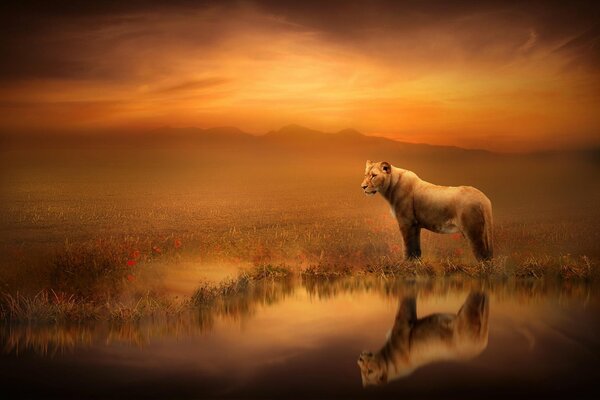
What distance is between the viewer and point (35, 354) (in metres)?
6.96

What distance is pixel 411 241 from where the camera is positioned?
984 cm

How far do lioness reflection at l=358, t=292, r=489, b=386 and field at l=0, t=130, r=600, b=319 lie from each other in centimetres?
160

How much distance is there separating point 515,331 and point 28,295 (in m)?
5.97

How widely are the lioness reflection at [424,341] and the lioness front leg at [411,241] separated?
1328 millimetres

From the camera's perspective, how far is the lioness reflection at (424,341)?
6688mm

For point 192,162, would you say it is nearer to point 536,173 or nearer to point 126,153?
point 126,153

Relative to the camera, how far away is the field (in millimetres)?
9484

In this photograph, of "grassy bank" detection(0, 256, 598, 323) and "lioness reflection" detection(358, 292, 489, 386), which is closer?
"lioness reflection" detection(358, 292, 489, 386)

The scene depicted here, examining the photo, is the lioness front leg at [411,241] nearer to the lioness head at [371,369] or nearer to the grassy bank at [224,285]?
the grassy bank at [224,285]

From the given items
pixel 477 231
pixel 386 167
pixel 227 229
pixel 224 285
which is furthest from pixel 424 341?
pixel 227 229

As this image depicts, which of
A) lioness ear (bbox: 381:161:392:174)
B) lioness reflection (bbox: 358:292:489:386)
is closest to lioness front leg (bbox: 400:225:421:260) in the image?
lioness ear (bbox: 381:161:392:174)

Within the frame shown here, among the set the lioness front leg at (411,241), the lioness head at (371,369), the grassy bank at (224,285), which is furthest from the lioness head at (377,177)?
the lioness head at (371,369)

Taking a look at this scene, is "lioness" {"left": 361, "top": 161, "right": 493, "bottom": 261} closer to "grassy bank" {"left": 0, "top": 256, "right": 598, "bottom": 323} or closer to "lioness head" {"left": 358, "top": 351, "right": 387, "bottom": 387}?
"grassy bank" {"left": 0, "top": 256, "right": 598, "bottom": 323}

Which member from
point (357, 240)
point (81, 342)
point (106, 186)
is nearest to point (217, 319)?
point (81, 342)
